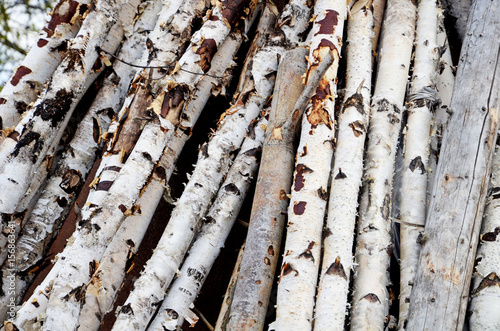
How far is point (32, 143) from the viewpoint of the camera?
2.77 m

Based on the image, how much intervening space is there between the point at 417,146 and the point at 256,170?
905 millimetres

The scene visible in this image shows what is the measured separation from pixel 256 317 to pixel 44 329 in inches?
36.3

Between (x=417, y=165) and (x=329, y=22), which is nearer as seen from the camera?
(x=417, y=165)

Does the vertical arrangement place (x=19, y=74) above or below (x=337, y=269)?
above

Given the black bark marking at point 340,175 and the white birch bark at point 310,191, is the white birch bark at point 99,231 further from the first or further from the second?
the black bark marking at point 340,175

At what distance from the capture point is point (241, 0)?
10.8 ft

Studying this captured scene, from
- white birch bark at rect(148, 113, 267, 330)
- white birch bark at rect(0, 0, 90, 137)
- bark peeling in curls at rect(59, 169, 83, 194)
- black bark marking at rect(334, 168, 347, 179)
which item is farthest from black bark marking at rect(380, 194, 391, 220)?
white birch bark at rect(0, 0, 90, 137)

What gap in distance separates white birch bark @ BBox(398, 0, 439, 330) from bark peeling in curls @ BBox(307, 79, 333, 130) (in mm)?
510

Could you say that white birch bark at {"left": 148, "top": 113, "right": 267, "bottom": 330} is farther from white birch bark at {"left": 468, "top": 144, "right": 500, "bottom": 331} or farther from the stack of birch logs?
white birch bark at {"left": 468, "top": 144, "right": 500, "bottom": 331}

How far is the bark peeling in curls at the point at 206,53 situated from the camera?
3020mm

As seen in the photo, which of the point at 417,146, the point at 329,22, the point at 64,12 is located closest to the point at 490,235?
the point at 417,146

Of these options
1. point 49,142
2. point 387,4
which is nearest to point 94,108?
point 49,142

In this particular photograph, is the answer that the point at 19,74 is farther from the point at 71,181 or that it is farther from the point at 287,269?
the point at 287,269

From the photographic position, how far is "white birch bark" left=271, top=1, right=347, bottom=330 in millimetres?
2139
